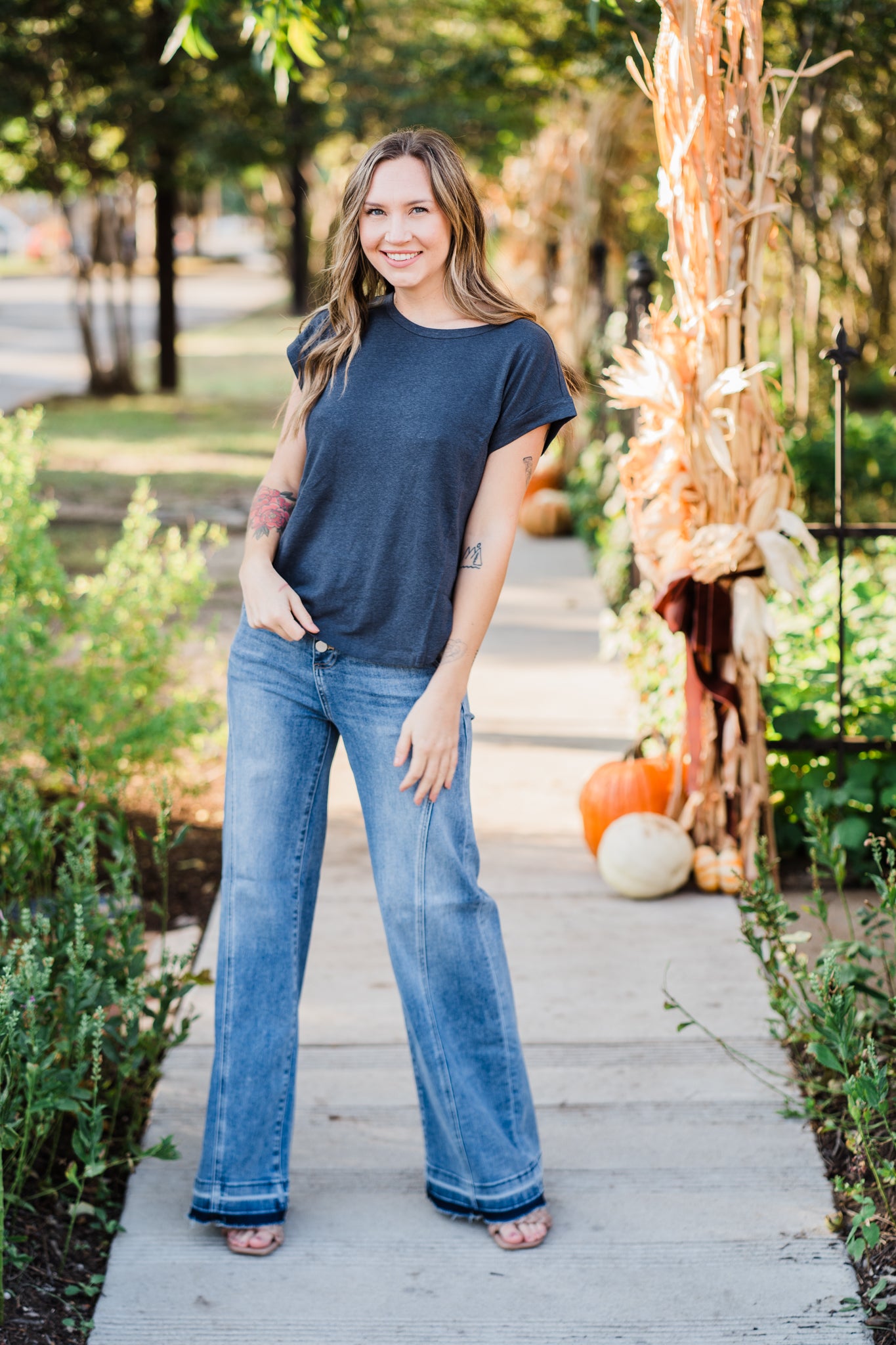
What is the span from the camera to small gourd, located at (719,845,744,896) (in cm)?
373

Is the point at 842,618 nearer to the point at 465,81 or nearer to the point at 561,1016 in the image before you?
the point at 561,1016

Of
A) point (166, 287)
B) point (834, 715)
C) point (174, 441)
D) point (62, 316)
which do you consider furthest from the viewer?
point (62, 316)

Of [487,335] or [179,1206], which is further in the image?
[179,1206]

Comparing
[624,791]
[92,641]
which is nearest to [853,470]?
[624,791]

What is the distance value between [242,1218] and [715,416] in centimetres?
213

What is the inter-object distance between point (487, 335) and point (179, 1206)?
1693mm

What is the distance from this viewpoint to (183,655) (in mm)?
6590

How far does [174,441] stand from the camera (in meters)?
13.0

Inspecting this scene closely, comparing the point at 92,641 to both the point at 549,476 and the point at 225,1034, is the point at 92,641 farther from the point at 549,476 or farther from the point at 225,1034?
the point at 549,476

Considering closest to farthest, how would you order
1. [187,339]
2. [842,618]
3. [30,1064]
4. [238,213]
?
[30,1064]
[842,618]
[187,339]
[238,213]

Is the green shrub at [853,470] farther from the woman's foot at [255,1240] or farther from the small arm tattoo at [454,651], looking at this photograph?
the woman's foot at [255,1240]

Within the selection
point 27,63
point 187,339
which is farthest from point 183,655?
point 187,339

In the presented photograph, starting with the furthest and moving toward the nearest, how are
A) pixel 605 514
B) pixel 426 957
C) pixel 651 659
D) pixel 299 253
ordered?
1. pixel 299 253
2. pixel 605 514
3. pixel 651 659
4. pixel 426 957

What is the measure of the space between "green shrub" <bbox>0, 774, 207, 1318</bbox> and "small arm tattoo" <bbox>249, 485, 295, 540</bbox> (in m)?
0.77
